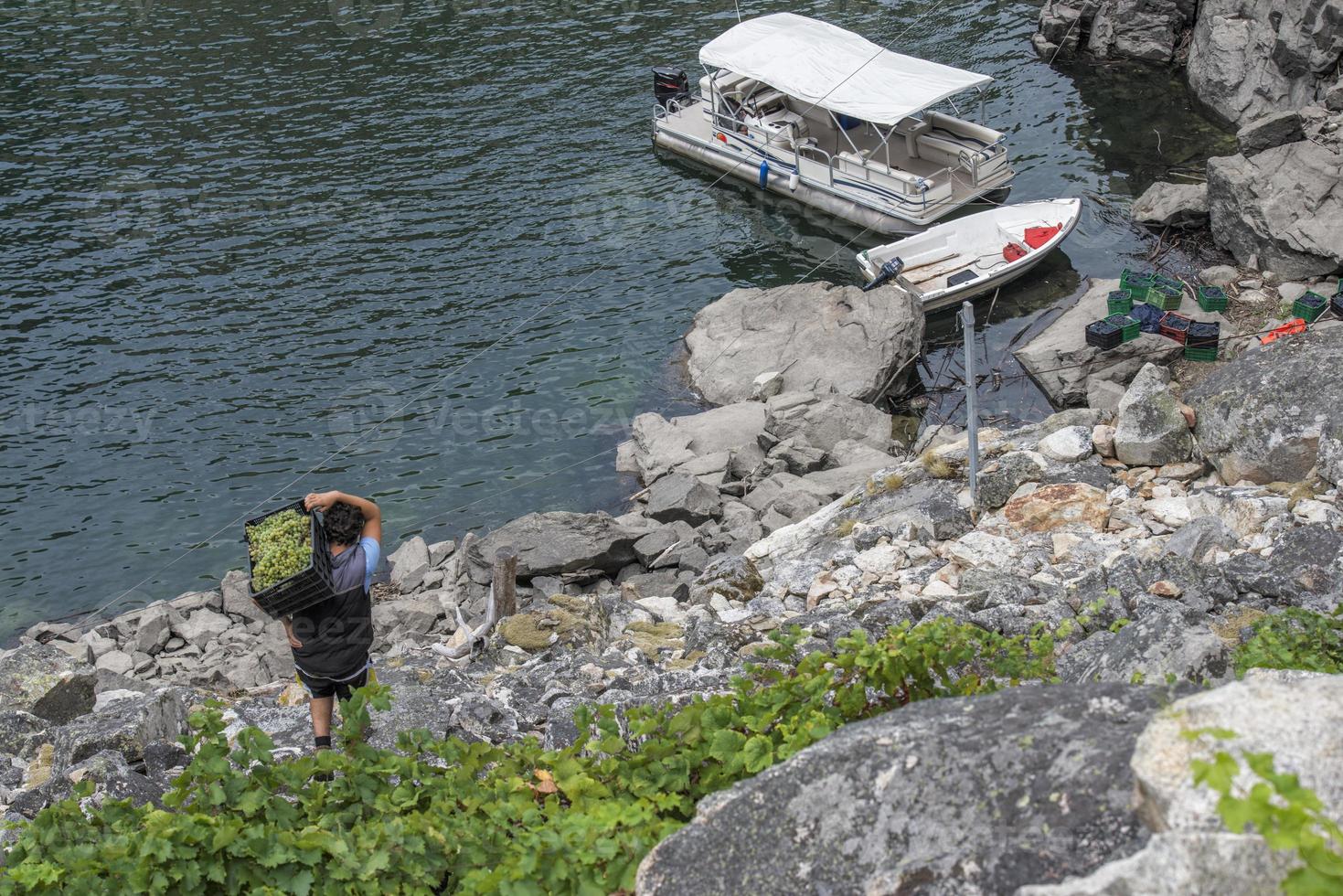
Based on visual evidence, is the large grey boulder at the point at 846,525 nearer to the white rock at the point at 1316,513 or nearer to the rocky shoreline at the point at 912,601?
the rocky shoreline at the point at 912,601

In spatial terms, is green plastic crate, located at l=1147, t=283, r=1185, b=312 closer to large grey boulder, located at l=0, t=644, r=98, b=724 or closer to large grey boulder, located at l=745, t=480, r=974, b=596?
large grey boulder, located at l=745, t=480, r=974, b=596

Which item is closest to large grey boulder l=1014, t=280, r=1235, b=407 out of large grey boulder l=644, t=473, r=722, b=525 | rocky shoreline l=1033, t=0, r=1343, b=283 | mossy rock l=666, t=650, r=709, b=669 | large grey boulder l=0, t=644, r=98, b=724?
A: rocky shoreline l=1033, t=0, r=1343, b=283

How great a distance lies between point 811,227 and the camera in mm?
27891

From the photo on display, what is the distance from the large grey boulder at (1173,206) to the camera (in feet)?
81.5

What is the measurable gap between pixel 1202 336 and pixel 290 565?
17.0 metres

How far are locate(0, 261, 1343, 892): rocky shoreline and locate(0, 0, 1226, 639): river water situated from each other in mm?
2345

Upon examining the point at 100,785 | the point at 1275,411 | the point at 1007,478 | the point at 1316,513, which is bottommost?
the point at 1007,478

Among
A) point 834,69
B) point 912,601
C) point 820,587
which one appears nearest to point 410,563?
point 820,587

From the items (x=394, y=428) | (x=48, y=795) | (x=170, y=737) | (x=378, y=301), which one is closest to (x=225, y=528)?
(x=394, y=428)

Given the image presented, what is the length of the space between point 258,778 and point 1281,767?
16.6 feet

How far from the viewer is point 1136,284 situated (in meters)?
21.9

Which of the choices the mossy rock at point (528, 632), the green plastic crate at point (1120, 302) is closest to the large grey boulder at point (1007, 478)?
the mossy rock at point (528, 632)

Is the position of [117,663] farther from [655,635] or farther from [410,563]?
[655,635]

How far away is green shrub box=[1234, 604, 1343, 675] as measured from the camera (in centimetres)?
654
